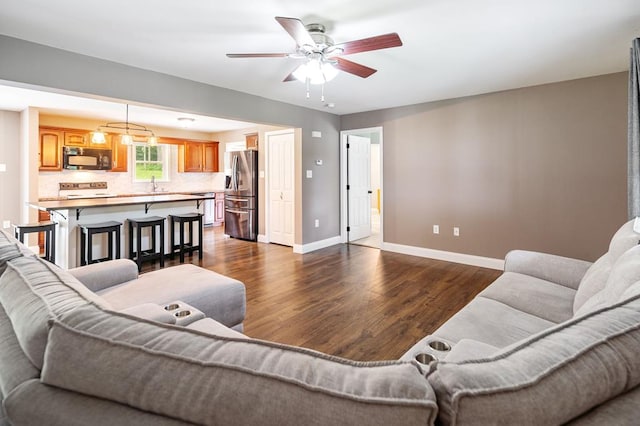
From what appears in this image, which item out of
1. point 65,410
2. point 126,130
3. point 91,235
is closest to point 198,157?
point 126,130

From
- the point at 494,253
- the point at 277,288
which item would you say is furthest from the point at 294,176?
the point at 494,253

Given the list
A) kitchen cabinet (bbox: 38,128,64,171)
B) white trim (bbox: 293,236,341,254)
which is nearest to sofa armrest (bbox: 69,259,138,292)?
white trim (bbox: 293,236,341,254)

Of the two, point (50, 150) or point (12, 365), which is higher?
point (50, 150)

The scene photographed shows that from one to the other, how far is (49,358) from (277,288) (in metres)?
3.13

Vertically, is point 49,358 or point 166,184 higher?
point 166,184

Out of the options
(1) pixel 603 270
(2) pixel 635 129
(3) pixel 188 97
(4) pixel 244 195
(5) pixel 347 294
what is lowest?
(5) pixel 347 294

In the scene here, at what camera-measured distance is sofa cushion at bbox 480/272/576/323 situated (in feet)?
6.29

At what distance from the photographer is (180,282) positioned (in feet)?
7.88

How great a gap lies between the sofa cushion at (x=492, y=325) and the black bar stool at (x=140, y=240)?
412 cm

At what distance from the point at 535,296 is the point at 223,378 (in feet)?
7.00

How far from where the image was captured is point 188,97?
397 centimetres

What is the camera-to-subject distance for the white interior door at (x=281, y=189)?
242 inches

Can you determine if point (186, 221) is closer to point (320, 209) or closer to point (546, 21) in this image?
point (320, 209)

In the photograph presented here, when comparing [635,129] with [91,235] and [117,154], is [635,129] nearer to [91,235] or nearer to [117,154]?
[91,235]
